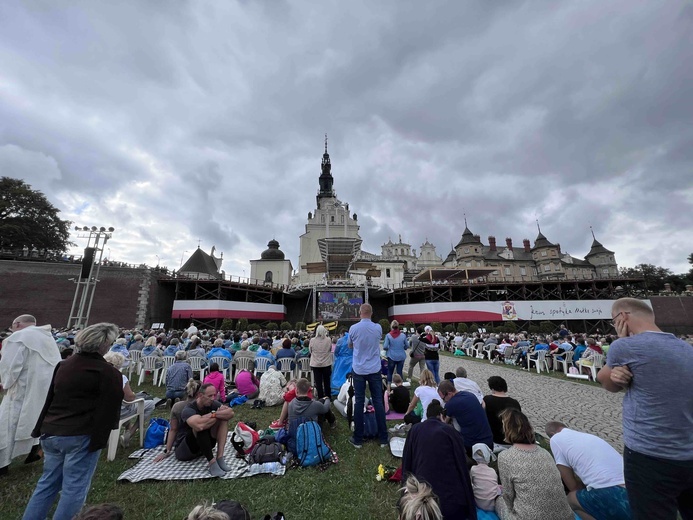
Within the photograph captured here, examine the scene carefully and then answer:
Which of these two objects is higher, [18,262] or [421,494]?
[18,262]

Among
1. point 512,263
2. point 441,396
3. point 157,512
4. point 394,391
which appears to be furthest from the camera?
point 512,263

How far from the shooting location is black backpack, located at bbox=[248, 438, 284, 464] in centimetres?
422

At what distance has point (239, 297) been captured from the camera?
32.9 m

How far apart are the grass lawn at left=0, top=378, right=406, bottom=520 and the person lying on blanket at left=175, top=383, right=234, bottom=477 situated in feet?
0.82

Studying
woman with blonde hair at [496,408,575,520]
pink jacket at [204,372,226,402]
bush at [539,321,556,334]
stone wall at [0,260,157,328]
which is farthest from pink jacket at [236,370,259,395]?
bush at [539,321,556,334]

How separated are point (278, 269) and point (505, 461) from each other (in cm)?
4628

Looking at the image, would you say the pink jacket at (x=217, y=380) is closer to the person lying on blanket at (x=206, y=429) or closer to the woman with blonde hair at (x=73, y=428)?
the person lying on blanket at (x=206, y=429)

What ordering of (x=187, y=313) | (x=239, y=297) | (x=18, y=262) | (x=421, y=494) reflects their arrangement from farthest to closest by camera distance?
(x=239, y=297) < (x=187, y=313) < (x=18, y=262) < (x=421, y=494)

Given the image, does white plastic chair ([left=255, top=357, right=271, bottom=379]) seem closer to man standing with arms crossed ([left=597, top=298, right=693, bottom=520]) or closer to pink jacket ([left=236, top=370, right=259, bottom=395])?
pink jacket ([left=236, top=370, right=259, bottom=395])

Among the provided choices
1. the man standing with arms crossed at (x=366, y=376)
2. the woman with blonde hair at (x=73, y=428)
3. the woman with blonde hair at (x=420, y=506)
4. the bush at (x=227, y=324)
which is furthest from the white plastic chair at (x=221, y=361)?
the bush at (x=227, y=324)

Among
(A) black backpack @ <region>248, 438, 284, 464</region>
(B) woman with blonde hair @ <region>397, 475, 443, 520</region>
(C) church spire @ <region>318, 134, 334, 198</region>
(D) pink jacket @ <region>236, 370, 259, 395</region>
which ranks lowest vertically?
(A) black backpack @ <region>248, 438, 284, 464</region>

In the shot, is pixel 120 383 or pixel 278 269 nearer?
pixel 120 383

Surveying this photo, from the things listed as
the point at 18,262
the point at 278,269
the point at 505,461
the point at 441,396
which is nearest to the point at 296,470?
the point at 441,396

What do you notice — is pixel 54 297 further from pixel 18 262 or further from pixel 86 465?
pixel 86 465
